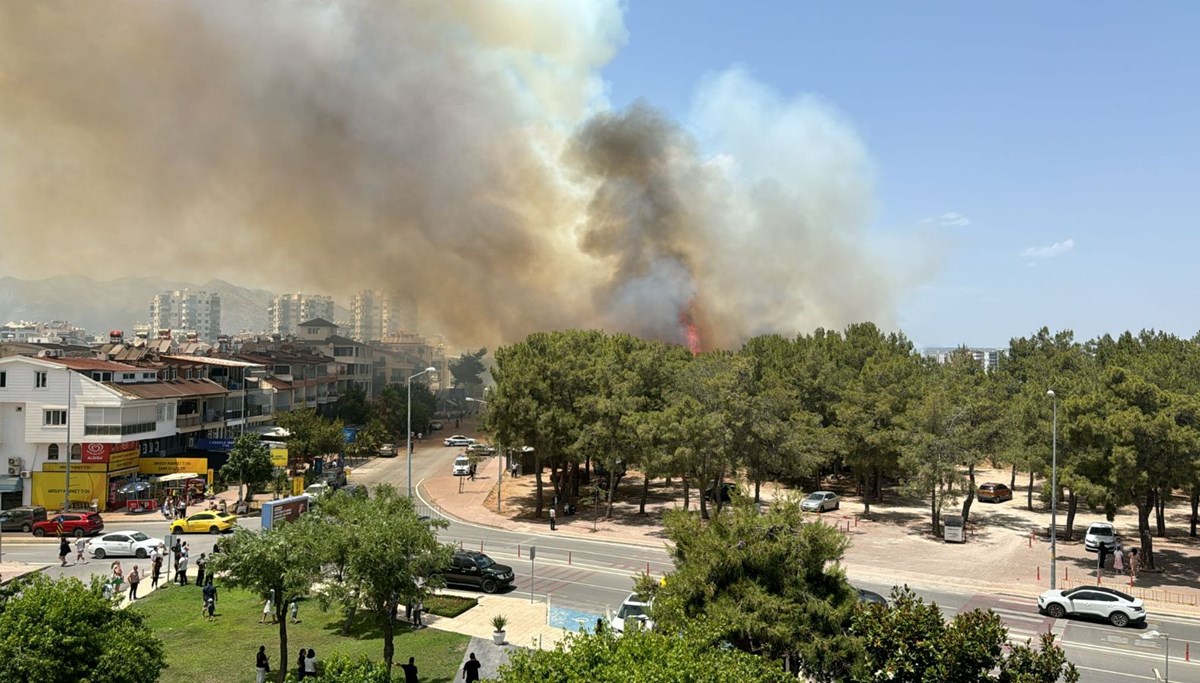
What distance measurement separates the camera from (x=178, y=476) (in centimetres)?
4859

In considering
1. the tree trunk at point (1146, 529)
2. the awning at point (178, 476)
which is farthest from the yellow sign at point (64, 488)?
the tree trunk at point (1146, 529)

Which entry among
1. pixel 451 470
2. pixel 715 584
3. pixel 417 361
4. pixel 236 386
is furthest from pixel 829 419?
pixel 417 361

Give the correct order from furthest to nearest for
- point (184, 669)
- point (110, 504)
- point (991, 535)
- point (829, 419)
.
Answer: point (829, 419) → point (110, 504) → point (991, 535) → point (184, 669)

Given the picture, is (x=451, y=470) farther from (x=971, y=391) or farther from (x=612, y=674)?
(x=612, y=674)

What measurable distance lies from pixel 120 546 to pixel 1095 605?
38488 mm

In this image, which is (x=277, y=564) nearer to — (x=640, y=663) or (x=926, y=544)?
(x=640, y=663)

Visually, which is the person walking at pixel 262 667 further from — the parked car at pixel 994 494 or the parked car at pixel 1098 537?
the parked car at pixel 994 494

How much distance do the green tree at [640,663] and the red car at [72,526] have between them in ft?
117

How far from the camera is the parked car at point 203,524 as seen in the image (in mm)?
40781

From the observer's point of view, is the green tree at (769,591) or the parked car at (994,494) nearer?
the green tree at (769,591)

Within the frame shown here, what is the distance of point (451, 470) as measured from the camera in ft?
225

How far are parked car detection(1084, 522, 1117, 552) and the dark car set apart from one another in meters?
26.9

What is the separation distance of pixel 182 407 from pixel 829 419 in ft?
147

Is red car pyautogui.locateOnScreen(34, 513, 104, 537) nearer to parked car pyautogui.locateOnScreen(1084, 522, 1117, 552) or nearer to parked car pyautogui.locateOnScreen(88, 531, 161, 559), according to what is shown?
parked car pyautogui.locateOnScreen(88, 531, 161, 559)
